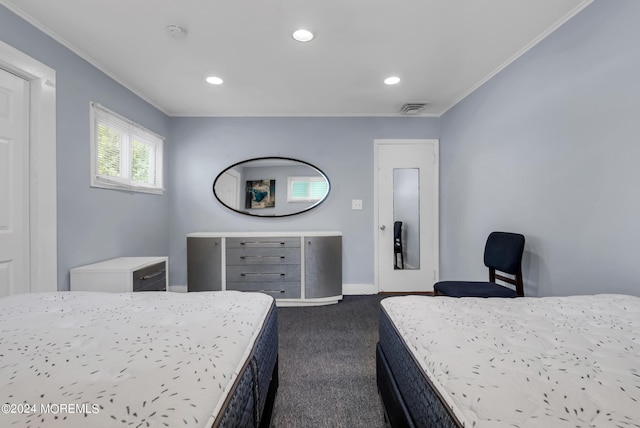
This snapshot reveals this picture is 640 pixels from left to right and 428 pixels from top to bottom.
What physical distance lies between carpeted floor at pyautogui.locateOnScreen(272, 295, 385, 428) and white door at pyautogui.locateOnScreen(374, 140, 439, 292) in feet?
3.05

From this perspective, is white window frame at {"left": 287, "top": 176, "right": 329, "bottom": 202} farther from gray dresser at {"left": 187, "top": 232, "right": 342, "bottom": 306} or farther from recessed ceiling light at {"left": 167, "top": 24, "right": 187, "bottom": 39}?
recessed ceiling light at {"left": 167, "top": 24, "right": 187, "bottom": 39}

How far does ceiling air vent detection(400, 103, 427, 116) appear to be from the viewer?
3.56 metres

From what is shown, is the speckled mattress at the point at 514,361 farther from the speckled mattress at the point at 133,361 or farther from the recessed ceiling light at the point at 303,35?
the recessed ceiling light at the point at 303,35

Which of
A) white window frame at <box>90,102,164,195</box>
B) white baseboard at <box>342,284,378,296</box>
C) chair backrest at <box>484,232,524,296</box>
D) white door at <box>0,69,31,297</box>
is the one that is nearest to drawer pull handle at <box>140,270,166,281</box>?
white door at <box>0,69,31,297</box>

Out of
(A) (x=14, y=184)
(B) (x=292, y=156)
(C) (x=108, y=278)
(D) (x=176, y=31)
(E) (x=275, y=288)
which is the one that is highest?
(D) (x=176, y=31)

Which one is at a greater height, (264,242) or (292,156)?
(292,156)

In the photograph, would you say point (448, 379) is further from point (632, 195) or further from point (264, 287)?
point (264, 287)

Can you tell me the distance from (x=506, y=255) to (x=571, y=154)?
888 mm

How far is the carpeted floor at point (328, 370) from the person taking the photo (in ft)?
5.30

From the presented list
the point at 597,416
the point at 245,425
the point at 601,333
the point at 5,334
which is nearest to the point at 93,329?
the point at 5,334

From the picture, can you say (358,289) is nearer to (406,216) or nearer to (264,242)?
(406,216)

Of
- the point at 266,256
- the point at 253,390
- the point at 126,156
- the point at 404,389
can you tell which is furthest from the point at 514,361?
the point at 126,156

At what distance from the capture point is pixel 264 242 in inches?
138

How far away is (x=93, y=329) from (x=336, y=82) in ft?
9.11
